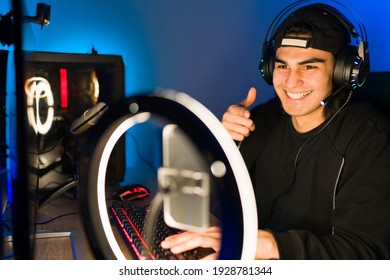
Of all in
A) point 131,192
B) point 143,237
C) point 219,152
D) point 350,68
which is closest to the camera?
point 219,152

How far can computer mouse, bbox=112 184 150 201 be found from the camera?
979 millimetres

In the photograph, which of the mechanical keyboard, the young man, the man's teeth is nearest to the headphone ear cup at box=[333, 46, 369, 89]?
the young man

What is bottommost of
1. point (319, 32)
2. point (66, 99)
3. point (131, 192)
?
point (131, 192)

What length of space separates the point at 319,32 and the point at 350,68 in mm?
103

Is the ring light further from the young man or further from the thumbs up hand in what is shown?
the thumbs up hand

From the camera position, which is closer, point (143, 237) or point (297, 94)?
point (143, 237)

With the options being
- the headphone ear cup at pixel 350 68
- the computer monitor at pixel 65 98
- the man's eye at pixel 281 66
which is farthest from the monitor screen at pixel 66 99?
the headphone ear cup at pixel 350 68

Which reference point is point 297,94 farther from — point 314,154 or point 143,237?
point 143,237

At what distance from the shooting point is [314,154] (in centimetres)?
94

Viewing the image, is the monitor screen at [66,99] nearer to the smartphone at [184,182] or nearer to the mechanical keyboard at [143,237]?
the mechanical keyboard at [143,237]

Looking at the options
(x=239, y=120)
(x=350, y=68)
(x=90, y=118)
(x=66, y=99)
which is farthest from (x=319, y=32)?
(x=66, y=99)

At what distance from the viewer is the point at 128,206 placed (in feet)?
2.72

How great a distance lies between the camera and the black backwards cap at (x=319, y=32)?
0.91 metres
